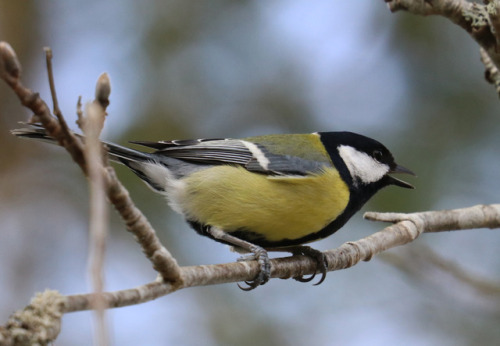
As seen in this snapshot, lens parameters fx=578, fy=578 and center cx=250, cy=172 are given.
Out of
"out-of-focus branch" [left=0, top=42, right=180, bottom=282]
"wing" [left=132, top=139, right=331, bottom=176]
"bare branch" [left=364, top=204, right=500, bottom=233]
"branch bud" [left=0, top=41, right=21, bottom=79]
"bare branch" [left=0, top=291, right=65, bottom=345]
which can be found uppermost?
"wing" [left=132, top=139, right=331, bottom=176]

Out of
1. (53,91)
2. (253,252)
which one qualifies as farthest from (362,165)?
(53,91)

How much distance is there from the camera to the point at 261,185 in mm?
2807

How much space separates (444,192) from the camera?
14.6 feet

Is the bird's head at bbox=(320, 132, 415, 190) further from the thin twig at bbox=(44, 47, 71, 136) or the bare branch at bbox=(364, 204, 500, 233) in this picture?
the thin twig at bbox=(44, 47, 71, 136)

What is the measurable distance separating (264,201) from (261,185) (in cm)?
11

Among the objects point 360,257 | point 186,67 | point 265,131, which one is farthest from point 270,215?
point 186,67

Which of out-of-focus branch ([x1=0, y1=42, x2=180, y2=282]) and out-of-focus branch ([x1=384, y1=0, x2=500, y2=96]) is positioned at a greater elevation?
out-of-focus branch ([x1=384, y1=0, x2=500, y2=96])

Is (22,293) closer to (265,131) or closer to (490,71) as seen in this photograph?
(265,131)

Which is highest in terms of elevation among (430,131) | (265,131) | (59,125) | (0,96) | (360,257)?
(0,96)

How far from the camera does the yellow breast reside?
2709 mm

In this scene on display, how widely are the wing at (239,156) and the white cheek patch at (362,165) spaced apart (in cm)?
19

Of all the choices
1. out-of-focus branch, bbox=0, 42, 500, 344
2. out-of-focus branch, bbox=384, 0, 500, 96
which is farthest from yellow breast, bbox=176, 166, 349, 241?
out-of-focus branch, bbox=384, 0, 500, 96

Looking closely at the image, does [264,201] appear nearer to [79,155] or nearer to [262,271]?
[262,271]

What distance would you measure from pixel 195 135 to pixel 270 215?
230 cm
